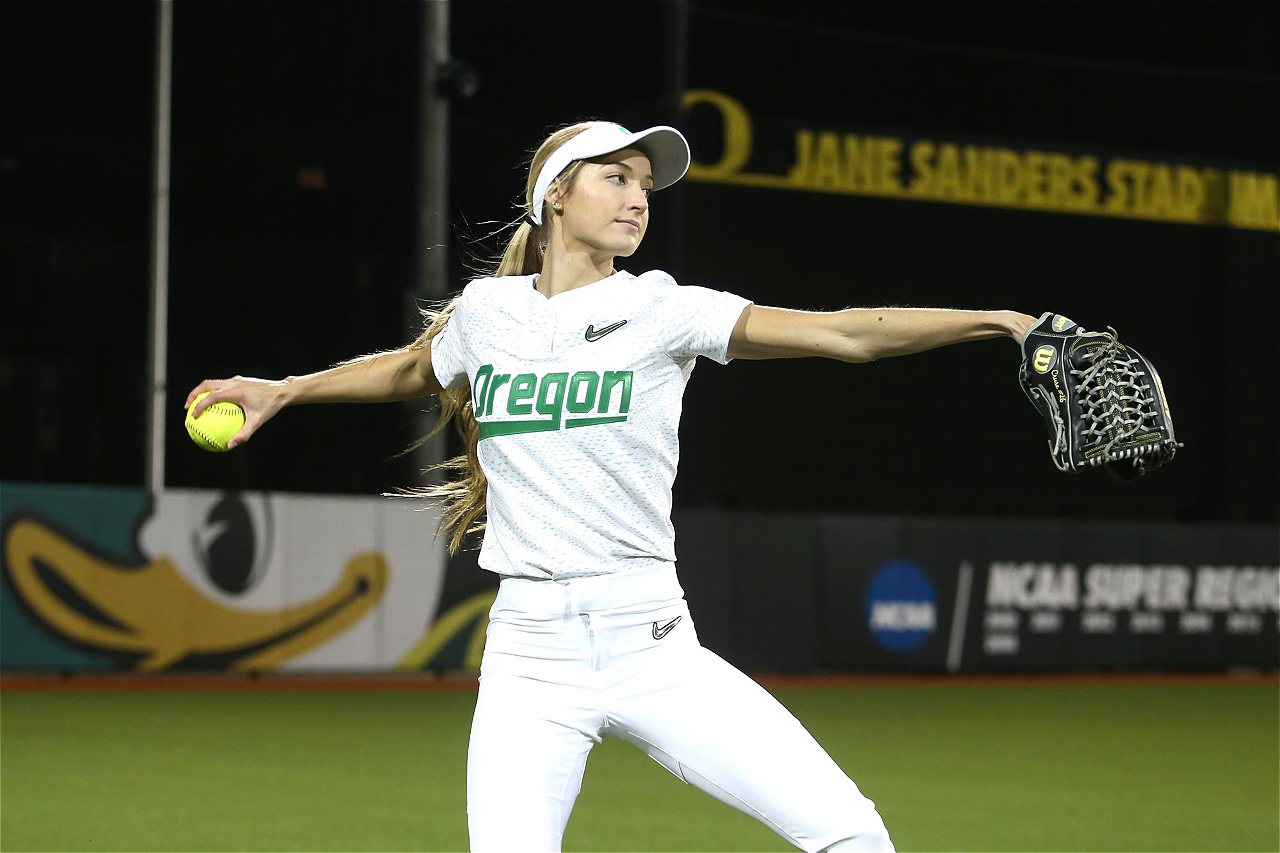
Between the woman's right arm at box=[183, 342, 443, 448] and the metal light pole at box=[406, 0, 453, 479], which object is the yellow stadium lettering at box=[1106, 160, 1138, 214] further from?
the woman's right arm at box=[183, 342, 443, 448]

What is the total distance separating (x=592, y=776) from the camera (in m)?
9.91

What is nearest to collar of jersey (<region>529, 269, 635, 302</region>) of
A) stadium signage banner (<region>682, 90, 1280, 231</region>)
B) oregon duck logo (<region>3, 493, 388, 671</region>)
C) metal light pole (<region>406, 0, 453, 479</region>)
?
oregon duck logo (<region>3, 493, 388, 671</region>)

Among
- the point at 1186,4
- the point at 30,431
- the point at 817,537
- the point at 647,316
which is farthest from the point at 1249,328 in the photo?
the point at 647,316

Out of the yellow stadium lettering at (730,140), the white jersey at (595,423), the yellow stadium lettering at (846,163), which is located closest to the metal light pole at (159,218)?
the yellow stadium lettering at (730,140)

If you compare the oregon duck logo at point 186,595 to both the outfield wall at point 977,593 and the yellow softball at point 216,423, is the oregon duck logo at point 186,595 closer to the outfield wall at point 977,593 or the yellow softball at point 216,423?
the outfield wall at point 977,593

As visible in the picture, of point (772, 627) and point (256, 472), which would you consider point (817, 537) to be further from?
point (256, 472)

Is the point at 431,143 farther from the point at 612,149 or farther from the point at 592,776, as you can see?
the point at 612,149

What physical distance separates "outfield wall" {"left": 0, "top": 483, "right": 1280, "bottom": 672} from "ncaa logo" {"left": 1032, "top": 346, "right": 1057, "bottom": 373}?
9549mm

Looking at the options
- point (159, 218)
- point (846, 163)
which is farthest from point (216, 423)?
point (846, 163)

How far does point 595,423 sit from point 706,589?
1268 cm

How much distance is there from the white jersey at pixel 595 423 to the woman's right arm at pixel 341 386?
495 millimetres

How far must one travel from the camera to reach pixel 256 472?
33.7m

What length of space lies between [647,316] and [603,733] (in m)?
0.94

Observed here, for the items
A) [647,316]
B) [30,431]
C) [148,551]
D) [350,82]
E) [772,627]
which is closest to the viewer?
[647,316]
